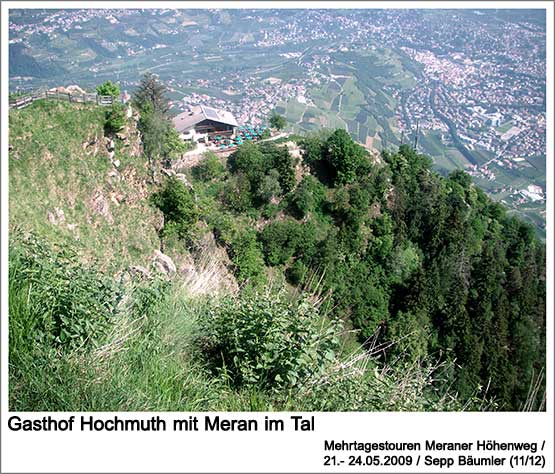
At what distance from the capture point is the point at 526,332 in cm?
1889

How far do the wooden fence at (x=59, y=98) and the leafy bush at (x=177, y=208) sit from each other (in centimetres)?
369

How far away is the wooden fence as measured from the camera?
48.2 feet

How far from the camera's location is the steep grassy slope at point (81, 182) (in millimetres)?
12195

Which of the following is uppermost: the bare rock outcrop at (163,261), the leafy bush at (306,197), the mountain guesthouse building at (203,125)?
the mountain guesthouse building at (203,125)

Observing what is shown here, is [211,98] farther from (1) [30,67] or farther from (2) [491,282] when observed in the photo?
(2) [491,282]

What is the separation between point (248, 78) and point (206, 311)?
4536 cm

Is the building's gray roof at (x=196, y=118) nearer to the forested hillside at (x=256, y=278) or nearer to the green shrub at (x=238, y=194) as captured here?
the forested hillside at (x=256, y=278)

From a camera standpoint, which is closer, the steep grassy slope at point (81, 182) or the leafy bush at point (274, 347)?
the leafy bush at point (274, 347)

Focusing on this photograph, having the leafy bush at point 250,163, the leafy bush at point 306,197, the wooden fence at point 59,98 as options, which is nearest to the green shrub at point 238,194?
the leafy bush at point 250,163

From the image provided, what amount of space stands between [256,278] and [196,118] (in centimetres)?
1135

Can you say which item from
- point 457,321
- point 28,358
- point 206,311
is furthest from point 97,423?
point 457,321

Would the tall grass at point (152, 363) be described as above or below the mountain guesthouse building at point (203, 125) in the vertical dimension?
above

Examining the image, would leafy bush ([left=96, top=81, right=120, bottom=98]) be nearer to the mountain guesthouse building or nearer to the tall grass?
the mountain guesthouse building

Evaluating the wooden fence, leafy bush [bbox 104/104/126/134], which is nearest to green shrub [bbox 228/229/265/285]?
leafy bush [bbox 104/104/126/134]
